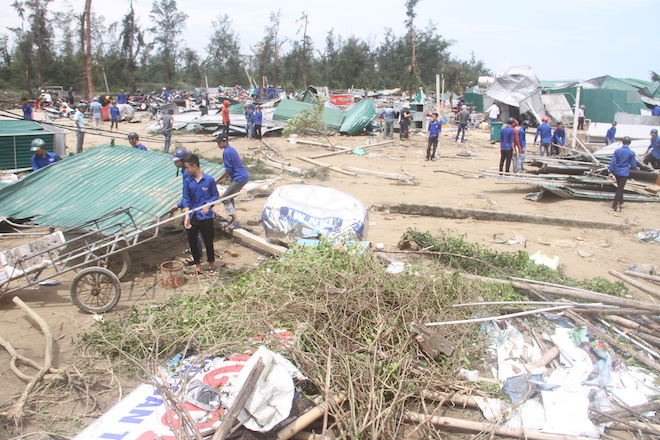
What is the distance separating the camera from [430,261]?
6090 millimetres

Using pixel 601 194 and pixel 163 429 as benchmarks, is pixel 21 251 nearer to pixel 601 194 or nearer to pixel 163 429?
pixel 163 429

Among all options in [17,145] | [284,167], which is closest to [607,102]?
[284,167]

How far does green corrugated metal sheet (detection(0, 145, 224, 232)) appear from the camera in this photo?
6113mm

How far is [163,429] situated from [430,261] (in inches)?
157

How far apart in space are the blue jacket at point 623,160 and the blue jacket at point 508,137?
2890 millimetres

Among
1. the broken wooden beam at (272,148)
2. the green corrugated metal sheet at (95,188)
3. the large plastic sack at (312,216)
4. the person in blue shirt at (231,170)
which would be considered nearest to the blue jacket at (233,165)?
the person in blue shirt at (231,170)

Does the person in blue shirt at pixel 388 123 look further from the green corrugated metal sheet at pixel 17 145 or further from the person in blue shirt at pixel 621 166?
the green corrugated metal sheet at pixel 17 145

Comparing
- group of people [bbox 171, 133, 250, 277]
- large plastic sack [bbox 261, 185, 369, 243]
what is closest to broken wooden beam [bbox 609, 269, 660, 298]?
large plastic sack [bbox 261, 185, 369, 243]

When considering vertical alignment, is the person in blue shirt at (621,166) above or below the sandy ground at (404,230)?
above

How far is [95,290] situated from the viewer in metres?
5.08

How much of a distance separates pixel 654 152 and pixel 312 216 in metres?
11.4

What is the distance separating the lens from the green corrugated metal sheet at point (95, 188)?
6.11 m

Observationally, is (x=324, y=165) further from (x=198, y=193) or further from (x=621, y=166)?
(x=198, y=193)

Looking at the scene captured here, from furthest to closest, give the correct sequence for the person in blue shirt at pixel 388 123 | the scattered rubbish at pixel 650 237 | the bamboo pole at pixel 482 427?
the person in blue shirt at pixel 388 123
the scattered rubbish at pixel 650 237
the bamboo pole at pixel 482 427
